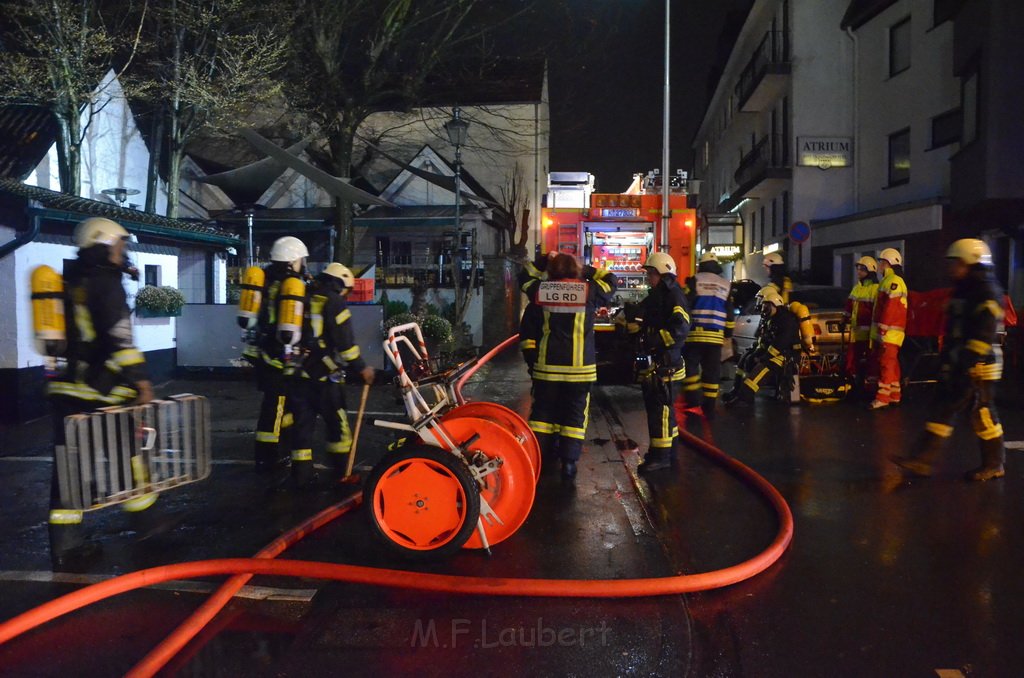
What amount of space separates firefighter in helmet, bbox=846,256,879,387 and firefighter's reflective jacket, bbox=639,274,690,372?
3810 millimetres

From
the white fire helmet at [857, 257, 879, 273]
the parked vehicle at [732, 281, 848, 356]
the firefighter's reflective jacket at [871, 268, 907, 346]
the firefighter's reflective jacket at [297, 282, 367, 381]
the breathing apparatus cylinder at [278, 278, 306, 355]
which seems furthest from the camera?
the parked vehicle at [732, 281, 848, 356]

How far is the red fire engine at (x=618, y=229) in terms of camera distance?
43.2 feet

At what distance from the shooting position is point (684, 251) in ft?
43.7

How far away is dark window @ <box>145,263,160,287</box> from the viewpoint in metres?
11.1

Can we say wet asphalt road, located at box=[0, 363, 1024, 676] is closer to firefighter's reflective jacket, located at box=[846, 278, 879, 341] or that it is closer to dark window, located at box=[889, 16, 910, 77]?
firefighter's reflective jacket, located at box=[846, 278, 879, 341]

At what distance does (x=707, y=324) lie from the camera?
317 inches

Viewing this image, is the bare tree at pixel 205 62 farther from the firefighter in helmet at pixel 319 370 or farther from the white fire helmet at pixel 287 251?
the firefighter in helmet at pixel 319 370

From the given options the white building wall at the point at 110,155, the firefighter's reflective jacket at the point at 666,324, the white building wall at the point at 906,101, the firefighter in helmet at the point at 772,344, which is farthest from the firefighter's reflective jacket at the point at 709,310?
the white building wall at the point at 906,101

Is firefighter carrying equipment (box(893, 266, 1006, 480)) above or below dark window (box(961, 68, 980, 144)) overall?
below

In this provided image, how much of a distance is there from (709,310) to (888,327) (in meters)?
2.19

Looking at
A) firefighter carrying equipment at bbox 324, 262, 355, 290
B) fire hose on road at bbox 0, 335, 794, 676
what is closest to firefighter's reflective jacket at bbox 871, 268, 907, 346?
fire hose on road at bbox 0, 335, 794, 676

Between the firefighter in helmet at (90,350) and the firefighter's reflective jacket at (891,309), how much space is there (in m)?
7.58

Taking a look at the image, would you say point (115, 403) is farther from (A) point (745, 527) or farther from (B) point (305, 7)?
(B) point (305, 7)

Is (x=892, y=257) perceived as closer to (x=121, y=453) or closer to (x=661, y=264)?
(x=661, y=264)
